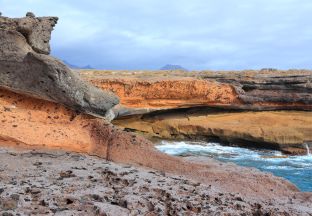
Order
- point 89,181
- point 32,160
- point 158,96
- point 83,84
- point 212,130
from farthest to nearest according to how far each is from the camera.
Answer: point 158,96
point 212,130
point 83,84
point 32,160
point 89,181

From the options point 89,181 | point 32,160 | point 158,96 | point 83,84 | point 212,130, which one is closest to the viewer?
point 89,181

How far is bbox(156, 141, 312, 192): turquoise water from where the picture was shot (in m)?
11.1

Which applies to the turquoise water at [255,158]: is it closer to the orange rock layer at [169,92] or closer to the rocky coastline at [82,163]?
the orange rock layer at [169,92]

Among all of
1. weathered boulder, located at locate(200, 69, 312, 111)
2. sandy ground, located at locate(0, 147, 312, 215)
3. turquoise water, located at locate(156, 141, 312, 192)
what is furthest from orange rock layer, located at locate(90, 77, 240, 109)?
sandy ground, located at locate(0, 147, 312, 215)

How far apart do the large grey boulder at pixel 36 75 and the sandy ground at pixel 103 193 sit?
3.26ft

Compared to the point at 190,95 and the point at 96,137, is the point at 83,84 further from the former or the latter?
the point at 190,95

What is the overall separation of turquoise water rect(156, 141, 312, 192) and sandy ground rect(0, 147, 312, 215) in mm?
6079

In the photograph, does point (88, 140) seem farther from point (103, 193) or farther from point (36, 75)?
point (103, 193)

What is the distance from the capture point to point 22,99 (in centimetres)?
561

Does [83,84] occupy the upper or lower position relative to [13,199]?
upper

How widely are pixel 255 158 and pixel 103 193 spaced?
1073 cm

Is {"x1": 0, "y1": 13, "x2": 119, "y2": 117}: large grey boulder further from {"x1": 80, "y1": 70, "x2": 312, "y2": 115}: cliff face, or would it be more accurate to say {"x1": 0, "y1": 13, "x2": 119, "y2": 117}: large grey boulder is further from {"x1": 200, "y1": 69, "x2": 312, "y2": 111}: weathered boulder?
{"x1": 200, "y1": 69, "x2": 312, "y2": 111}: weathered boulder

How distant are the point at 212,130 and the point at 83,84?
37.4 ft

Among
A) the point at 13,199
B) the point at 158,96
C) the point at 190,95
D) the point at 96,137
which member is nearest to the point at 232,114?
the point at 190,95
